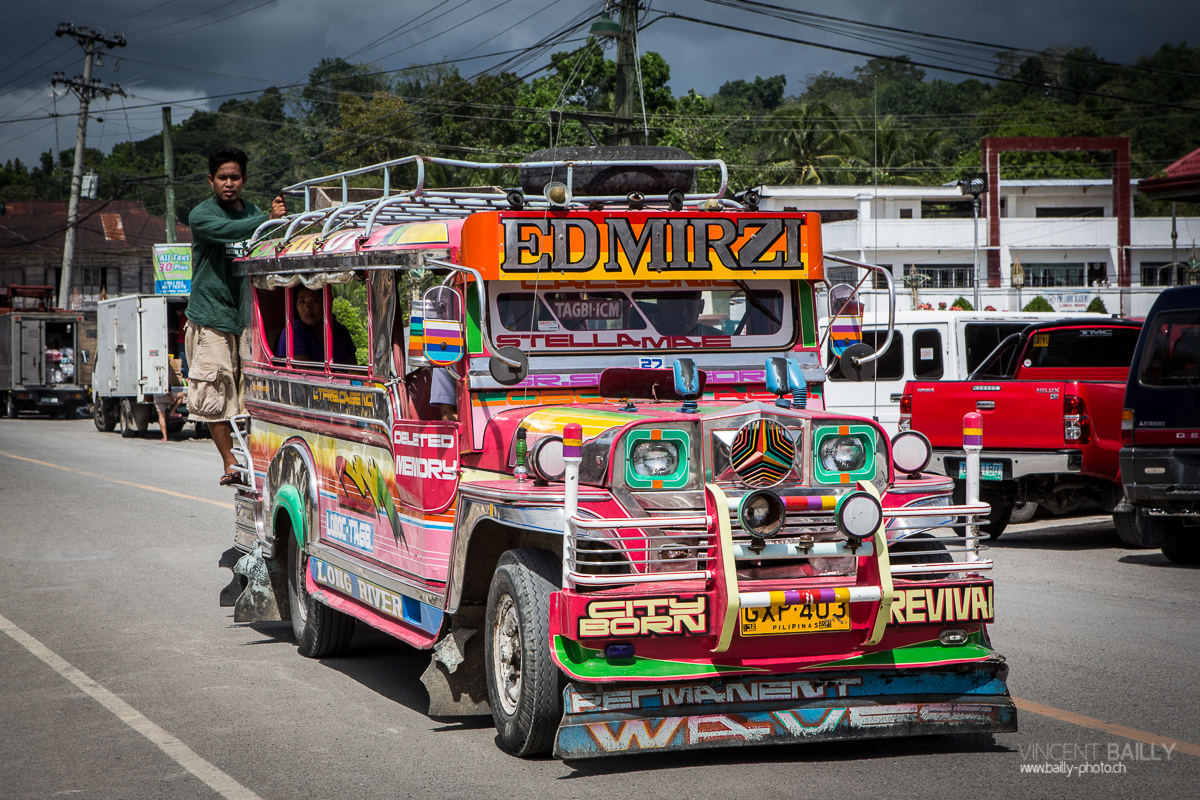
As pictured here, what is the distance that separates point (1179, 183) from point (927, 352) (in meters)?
4.60

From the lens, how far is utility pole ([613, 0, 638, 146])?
943 inches

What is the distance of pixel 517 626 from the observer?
546cm

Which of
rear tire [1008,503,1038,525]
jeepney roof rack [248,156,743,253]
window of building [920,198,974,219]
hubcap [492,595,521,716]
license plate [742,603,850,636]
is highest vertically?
window of building [920,198,974,219]

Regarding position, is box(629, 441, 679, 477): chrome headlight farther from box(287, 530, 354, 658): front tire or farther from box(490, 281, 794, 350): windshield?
box(287, 530, 354, 658): front tire

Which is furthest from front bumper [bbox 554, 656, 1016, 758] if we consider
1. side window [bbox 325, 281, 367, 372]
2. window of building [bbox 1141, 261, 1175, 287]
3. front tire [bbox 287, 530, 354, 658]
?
window of building [bbox 1141, 261, 1175, 287]

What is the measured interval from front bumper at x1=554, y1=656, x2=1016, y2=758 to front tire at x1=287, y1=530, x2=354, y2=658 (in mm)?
3053

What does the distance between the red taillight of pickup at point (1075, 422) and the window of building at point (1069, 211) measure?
48.8 meters

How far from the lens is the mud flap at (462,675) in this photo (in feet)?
19.7

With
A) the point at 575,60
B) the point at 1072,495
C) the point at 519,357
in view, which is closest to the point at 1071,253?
the point at 575,60

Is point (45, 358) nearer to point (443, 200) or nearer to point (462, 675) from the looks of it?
point (443, 200)

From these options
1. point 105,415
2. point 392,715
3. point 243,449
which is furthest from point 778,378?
point 105,415

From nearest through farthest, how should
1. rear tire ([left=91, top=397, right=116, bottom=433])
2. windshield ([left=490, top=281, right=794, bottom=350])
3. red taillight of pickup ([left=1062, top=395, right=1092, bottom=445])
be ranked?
windshield ([left=490, top=281, right=794, bottom=350]) < red taillight of pickup ([left=1062, top=395, right=1092, bottom=445]) < rear tire ([left=91, top=397, right=116, bottom=433])

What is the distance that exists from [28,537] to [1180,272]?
52.1 m

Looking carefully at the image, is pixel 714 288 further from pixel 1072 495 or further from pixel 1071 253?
pixel 1071 253
